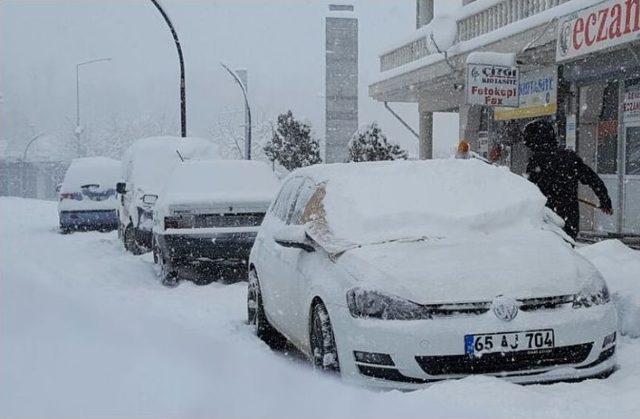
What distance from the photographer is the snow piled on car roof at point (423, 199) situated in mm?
4922

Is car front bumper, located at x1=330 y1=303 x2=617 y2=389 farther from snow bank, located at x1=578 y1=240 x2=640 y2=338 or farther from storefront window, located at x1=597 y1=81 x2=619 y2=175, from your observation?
storefront window, located at x1=597 y1=81 x2=619 y2=175

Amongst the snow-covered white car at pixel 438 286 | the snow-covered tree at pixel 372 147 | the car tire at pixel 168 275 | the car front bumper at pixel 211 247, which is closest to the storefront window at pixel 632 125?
the car front bumper at pixel 211 247

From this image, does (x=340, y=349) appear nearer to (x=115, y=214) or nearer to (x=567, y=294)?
(x=567, y=294)

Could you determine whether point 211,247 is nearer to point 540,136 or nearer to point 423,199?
point 540,136

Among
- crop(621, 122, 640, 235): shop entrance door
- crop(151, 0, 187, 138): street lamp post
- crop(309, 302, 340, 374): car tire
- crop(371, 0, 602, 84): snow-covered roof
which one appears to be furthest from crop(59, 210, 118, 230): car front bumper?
crop(309, 302, 340, 374): car tire

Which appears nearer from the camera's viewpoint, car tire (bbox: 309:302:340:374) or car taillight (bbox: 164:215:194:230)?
car tire (bbox: 309:302:340:374)

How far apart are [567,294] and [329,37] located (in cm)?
2368

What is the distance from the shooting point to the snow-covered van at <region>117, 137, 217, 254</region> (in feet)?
40.1

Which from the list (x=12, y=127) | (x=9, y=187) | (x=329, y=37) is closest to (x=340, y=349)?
(x=329, y=37)

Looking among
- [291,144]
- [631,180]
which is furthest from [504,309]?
[291,144]

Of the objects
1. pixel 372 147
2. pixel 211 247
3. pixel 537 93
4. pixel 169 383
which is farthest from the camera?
pixel 372 147

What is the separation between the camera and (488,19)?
14898 millimetres

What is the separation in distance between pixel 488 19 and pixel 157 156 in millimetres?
6857

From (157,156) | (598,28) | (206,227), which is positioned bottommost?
(206,227)
